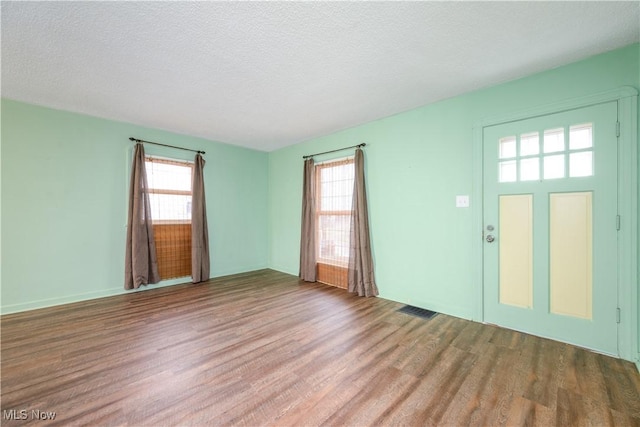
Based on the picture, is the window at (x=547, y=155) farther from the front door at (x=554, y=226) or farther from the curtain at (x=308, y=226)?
the curtain at (x=308, y=226)

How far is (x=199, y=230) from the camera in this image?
4.35 meters

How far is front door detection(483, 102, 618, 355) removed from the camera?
Result: 2.12 meters

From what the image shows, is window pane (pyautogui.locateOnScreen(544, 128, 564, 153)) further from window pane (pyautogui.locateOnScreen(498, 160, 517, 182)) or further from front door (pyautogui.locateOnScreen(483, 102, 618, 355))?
window pane (pyautogui.locateOnScreen(498, 160, 517, 182))

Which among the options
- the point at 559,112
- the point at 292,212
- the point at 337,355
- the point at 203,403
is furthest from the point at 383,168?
the point at 203,403

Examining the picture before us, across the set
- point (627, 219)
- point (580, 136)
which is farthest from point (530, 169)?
point (627, 219)

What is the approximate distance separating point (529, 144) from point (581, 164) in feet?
1.45

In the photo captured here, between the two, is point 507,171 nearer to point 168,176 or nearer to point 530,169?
point 530,169

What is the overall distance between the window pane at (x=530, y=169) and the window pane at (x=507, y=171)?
0.19 ft

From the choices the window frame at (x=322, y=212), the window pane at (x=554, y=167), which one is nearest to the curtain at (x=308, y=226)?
the window frame at (x=322, y=212)

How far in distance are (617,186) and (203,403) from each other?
360 cm

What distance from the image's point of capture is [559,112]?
7.64ft

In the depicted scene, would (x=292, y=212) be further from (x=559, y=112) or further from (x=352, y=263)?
(x=559, y=112)

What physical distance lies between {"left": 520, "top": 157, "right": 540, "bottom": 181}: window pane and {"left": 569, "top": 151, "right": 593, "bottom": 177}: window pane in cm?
23

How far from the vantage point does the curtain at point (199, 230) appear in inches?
169
